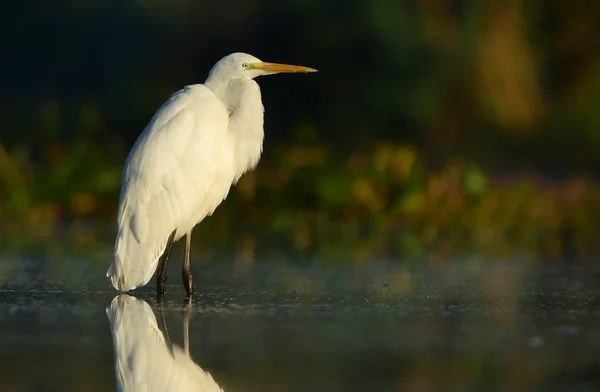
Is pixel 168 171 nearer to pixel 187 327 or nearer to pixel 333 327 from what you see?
pixel 187 327

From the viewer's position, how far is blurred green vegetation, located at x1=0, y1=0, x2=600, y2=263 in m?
10.5

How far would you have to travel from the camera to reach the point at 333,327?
17.4ft

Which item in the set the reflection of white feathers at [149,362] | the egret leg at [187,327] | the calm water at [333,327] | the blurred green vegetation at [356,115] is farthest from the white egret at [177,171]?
the blurred green vegetation at [356,115]

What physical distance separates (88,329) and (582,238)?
5.04 m

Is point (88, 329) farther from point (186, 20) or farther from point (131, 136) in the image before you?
point (186, 20)

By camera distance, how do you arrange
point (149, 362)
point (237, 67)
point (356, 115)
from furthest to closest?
point (356, 115), point (237, 67), point (149, 362)

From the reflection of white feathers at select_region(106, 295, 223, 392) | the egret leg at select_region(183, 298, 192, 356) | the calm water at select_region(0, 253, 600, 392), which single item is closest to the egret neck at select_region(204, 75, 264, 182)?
the calm water at select_region(0, 253, 600, 392)

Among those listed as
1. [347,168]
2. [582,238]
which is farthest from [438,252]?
[347,168]

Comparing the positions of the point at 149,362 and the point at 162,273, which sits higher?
the point at 149,362

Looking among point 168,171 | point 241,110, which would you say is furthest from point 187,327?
point 241,110

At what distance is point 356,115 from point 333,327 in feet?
32.4

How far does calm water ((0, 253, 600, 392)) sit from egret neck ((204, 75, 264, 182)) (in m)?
0.74

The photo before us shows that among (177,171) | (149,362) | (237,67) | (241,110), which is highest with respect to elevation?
(237,67)

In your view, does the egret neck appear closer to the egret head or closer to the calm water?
the egret head
